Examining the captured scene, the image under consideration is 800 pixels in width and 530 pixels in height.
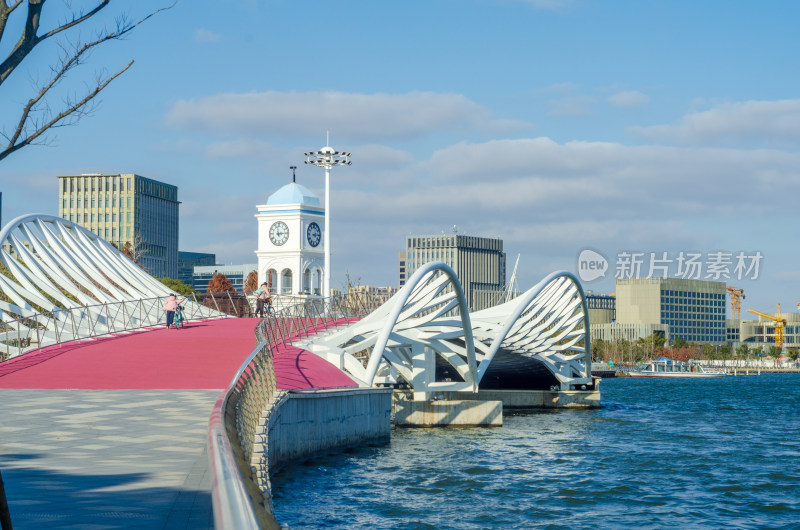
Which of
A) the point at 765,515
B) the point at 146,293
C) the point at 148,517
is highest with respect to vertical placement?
the point at 146,293

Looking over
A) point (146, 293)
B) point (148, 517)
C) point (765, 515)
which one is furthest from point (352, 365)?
point (148, 517)

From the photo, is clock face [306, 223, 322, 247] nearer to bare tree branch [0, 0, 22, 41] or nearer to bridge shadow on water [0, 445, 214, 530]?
bridge shadow on water [0, 445, 214, 530]

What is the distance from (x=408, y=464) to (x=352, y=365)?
28.3ft

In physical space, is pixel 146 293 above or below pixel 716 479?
above

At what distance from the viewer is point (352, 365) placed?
3744cm

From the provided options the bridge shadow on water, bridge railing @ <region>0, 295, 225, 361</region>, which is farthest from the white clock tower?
the bridge shadow on water

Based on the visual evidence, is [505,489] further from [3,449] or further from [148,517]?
[148,517]

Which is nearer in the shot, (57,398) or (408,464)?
(57,398)

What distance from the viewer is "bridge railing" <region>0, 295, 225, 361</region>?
105 ft

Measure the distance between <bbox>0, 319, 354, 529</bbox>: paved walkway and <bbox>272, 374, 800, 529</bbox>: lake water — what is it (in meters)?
3.37

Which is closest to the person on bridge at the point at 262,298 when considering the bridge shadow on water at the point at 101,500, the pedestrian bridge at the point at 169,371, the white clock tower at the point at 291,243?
the pedestrian bridge at the point at 169,371

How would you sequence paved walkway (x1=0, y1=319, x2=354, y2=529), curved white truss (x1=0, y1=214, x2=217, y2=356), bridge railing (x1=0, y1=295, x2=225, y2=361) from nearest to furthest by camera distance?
paved walkway (x1=0, y1=319, x2=354, y2=529)
bridge railing (x1=0, y1=295, x2=225, y2=361)
curved white truss (x1=0, y1=214, x2=217, y2=356)

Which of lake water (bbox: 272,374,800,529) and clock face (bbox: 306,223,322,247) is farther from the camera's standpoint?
clock face (bbox: 306,223,322,247)

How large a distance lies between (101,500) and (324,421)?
1906 centimetres
